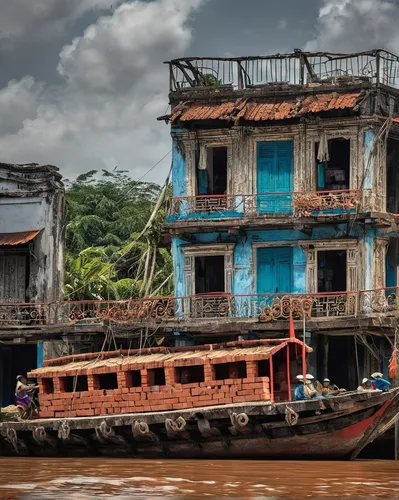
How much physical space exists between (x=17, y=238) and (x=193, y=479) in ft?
45.8

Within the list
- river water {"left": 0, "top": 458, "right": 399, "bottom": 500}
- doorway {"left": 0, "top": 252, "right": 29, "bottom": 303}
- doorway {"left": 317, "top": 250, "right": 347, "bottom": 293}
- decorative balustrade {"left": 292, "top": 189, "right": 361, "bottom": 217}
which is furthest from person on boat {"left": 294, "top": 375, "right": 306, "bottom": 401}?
doorway {"left": 0, "top": 252, "right": 29, "bottom": 303}

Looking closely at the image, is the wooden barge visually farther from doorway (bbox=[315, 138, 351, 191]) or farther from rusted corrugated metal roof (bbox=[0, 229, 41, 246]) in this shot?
doorway (bbox=[315, 138, 351, 191])

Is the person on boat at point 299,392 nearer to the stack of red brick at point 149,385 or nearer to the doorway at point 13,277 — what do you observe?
the stack of red brick at point 149,385

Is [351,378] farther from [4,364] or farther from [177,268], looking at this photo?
[4,364]

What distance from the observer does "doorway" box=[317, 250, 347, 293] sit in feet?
117

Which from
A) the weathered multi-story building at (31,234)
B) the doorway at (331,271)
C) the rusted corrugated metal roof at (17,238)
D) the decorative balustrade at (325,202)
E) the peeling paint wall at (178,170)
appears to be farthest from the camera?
the weathered multi-story building at (31,234)

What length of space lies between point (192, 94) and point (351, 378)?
9767mm

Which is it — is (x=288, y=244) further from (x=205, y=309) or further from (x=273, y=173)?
(x=205, y=309)

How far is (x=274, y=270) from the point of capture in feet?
117

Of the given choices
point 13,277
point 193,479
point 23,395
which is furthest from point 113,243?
point 193,479

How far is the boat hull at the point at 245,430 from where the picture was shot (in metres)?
27.1

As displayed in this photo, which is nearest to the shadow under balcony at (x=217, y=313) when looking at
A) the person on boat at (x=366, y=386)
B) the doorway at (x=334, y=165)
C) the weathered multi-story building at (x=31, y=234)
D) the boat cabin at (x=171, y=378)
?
the weathered multi-story building at (x=31, y=234)

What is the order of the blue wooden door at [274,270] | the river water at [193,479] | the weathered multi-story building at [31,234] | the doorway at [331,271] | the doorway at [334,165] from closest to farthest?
the river water at [193,479]
the doorway at [334,165]
the blue wooden door at [274,270]
the doorway at [331,271]
the weathered multi-story building at [31,234]

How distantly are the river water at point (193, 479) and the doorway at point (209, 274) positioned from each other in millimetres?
9191
